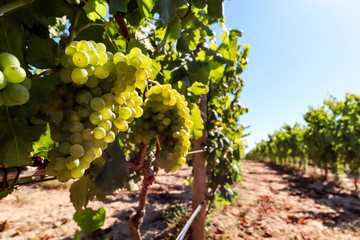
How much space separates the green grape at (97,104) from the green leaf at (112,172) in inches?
20.7

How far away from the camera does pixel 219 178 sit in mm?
4730

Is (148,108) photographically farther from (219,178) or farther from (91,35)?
(219,178)

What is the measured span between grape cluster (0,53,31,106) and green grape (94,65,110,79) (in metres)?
0.19

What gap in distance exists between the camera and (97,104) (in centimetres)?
59

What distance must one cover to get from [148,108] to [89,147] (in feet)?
1.78

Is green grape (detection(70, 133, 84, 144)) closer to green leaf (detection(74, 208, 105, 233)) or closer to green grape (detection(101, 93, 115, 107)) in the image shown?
green grape (detection(101, 93, 115, 107))

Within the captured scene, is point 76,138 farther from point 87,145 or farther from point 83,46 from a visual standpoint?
point 83,46

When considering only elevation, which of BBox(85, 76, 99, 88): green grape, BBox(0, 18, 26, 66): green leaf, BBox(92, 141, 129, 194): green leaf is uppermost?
BBox(0, 18, 26, 66): green leaf

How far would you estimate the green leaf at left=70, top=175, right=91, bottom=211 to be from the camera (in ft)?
3.87

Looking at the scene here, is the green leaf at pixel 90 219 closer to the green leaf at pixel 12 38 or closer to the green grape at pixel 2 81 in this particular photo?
the green leaf at pixel 12 38

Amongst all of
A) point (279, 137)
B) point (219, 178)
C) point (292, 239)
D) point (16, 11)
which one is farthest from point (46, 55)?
point (279, 137)

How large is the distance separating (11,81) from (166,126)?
752 millimetres

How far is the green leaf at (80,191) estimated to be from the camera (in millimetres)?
1181

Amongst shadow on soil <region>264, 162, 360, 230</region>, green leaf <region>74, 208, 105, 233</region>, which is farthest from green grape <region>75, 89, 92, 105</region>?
shadow on soil <region>264, 162, 360, 230</region>
